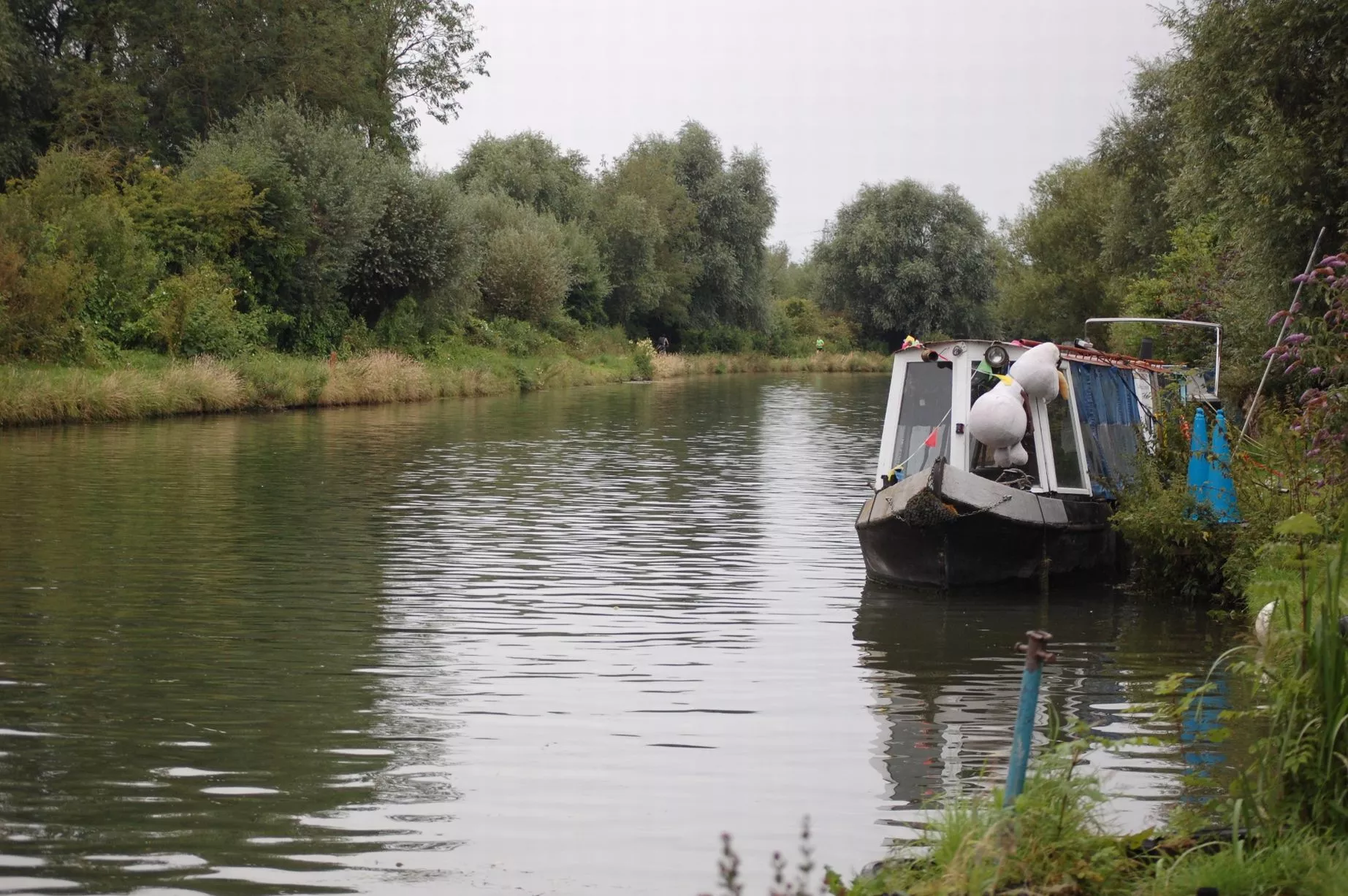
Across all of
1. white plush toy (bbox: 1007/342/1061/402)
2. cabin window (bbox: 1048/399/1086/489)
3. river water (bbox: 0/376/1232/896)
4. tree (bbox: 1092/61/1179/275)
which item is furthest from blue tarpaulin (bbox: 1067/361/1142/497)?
tree (bbox: 1092/61/1179/275)

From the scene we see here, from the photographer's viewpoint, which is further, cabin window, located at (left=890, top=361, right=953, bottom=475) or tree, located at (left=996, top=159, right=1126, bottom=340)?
tree, located at (left=996, top=159, right=1126, bottom=340)

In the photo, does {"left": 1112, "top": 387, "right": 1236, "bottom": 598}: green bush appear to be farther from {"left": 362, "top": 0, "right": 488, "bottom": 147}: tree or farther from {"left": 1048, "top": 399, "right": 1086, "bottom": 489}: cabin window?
{"left": 362, "top": 0, "right": 488, "bottom": 147}: tree

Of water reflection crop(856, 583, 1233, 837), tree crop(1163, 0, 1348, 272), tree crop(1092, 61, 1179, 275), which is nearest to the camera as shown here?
water reflection crop(856, 583, 1233, 837)

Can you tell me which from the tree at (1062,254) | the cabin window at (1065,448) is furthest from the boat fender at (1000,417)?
the tree at (1062,254)

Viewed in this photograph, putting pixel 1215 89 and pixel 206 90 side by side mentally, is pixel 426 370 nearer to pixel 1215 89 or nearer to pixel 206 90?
pixel 206 90

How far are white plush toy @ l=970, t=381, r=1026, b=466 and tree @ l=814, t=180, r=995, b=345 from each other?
226ft

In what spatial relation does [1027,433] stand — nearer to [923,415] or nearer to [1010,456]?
[1010,456]

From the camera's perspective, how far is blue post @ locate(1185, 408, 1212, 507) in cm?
1224

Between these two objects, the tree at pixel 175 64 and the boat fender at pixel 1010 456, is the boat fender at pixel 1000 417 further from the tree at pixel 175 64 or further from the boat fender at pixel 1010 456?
the tree at pixel 175 64

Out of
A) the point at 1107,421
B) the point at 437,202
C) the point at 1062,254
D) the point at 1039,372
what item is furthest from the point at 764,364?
the point at 1039,372

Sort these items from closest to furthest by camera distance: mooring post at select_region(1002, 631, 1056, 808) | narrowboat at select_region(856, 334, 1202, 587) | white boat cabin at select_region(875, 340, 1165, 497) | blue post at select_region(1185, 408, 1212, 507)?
1. mooring post at select_region(1002, 631, 1056, 808)
2. blue post at select_region(1185, 408, 1212, 507)
3. narrowboat at select_region(856, 334, 1202, 587)
4. white boat cabin at select_region(875, 340, 1165, 497)

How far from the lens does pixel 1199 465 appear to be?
1244 cm

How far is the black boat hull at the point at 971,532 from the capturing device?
1268 centimetres

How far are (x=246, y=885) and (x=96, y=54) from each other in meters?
45.6
